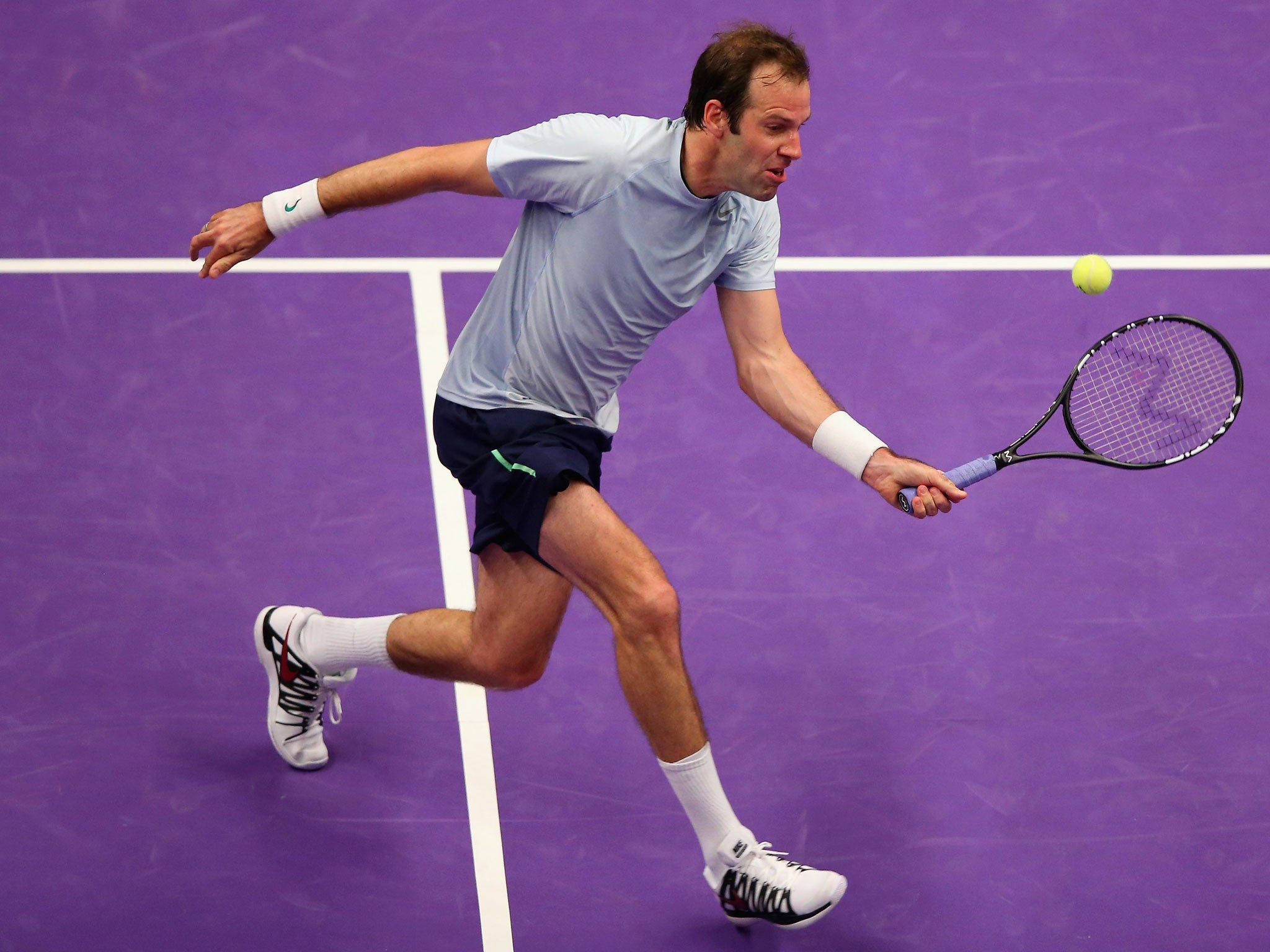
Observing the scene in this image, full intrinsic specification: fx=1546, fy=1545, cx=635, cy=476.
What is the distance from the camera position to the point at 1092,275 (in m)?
4.63

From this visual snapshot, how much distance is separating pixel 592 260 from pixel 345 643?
3.87 ft

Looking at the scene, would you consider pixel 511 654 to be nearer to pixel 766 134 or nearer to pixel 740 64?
pixel 766 134

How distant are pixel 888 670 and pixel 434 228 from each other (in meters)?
2.40

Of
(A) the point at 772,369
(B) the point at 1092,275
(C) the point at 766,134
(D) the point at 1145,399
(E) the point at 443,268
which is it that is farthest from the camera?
(E) the point at 443,268

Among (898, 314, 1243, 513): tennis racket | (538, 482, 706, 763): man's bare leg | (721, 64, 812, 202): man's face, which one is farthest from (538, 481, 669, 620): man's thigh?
(898, 314, 1243, 513): tennis racket

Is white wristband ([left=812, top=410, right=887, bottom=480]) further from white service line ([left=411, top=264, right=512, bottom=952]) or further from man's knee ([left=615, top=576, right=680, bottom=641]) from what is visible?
white service line ([left=411, top=264, right=512, bottom=952])

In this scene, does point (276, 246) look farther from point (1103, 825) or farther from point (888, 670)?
point (1103, 825)

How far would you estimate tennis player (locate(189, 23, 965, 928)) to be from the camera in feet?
10.8

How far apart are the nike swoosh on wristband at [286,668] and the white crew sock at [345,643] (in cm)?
4

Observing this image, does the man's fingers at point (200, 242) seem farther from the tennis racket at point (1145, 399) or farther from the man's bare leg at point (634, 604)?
the tennis racket at point (1145, 399)

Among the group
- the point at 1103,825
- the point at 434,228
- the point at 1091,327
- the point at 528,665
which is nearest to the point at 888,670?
the point at 1103,825

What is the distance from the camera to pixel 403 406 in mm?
A: 4988

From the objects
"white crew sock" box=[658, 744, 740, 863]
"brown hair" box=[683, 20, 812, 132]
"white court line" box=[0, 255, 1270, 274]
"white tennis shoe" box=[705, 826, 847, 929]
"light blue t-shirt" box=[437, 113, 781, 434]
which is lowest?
"white tennis shoe" box=[705, 826, 847, 929]

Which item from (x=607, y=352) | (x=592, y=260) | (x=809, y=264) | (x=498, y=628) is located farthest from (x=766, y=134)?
(x=809, y=264)
